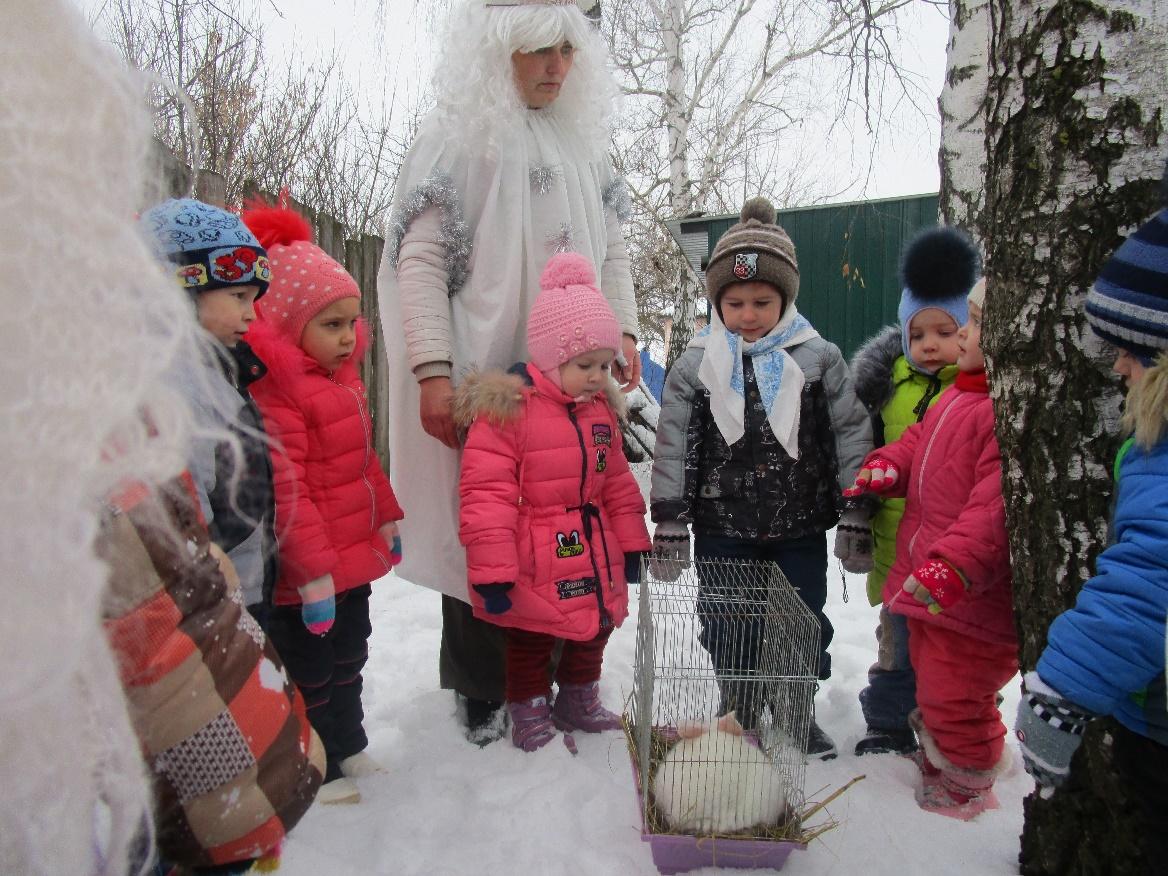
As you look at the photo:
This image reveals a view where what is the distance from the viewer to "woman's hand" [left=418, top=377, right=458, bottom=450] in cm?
249

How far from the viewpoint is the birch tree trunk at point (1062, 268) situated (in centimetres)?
162

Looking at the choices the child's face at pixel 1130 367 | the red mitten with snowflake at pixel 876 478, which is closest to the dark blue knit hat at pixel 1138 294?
the child's face at pixel 1130 367

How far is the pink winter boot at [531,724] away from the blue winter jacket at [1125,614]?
1.59 meters

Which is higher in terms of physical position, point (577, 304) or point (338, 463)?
point (577, 304)

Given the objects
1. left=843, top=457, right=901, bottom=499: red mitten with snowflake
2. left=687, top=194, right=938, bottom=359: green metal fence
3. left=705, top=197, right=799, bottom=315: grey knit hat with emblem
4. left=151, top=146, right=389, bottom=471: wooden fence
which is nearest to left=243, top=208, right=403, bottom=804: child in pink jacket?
left=705, top=197, right=799, bottom=315: grey knit hat with emblem

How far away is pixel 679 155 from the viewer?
1005 cm

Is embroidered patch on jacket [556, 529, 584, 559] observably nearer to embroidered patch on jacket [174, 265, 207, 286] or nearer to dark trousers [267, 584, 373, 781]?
dark trousers [267, 584, 373, 781]

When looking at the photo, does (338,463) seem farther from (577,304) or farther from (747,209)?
(747,209)

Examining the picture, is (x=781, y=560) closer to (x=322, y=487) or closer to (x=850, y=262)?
(x=322, y=487)

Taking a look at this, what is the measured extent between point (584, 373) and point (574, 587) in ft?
2.11

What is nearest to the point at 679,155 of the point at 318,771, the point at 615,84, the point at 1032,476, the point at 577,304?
the point at 615,84

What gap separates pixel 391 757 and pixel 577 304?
1.52 meters

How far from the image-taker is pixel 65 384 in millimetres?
611

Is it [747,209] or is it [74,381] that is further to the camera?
[747,209]
